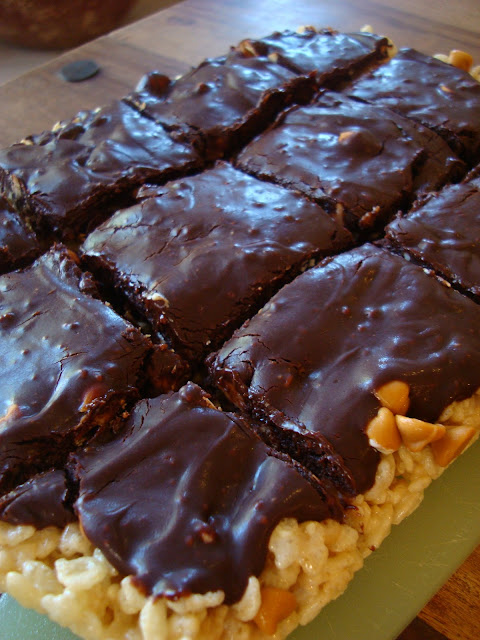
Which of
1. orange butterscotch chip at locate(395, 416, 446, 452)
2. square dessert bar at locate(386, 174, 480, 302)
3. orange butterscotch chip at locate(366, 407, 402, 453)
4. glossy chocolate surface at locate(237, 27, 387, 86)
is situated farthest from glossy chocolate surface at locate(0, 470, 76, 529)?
glossy chocolate surface at locate(237, 27, 387, 86)

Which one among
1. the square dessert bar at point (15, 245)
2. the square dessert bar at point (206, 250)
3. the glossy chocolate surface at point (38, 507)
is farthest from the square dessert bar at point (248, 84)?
the glossy chocolate surface at point (38, 507)

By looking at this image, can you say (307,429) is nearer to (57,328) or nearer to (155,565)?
(155,565)

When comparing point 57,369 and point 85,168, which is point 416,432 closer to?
point 57,369

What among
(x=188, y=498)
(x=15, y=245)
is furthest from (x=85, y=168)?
(x=188, y=498)

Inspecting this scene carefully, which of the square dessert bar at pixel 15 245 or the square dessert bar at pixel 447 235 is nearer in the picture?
the square dessert bar at pixel 447 235

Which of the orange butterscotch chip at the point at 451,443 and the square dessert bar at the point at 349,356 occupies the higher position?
the square dessert bar at the point at 349,356

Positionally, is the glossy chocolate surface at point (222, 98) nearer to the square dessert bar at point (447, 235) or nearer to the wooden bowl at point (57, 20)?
the square dessert bar at point (447, 235)

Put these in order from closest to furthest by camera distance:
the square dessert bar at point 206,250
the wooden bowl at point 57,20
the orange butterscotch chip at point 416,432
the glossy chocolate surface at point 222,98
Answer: the orange butterscotch chip at point 416,432 → the square dessert bar at point 206,250 → the glossy chocolate surface at point 222,98 → the wooden bowl at point 57,20
